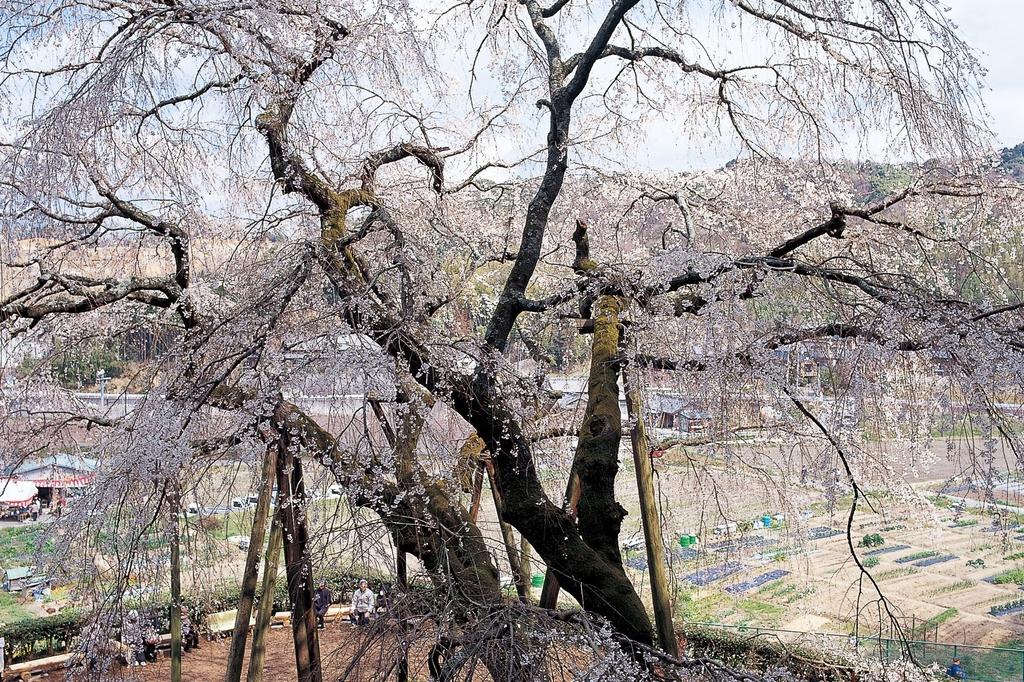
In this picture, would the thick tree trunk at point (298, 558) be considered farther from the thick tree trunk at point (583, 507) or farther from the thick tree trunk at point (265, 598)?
the thick tree trunk at point (583, 507)

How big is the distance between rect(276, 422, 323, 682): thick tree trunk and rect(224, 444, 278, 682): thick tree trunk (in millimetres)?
79

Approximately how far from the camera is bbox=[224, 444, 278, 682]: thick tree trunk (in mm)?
3391

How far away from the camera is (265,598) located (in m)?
3.96

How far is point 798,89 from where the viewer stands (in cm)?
344

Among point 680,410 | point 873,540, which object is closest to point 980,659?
point 873,540

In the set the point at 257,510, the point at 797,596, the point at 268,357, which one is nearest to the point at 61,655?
the point at 257,510

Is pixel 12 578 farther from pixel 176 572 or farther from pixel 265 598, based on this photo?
pixel 265 598

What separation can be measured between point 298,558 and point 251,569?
293 mm

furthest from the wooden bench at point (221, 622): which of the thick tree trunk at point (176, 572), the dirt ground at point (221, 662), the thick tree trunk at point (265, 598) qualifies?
the thick tree trunk at point (265, 598)

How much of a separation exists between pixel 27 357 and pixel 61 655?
465 cm

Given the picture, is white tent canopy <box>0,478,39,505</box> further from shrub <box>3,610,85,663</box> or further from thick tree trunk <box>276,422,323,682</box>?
thick tree trunk <box>276,422,323,682</box>

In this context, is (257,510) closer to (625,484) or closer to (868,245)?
(868,245)

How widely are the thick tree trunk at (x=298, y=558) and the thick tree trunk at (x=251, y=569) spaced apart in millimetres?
79

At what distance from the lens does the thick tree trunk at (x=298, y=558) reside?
10.2 feet
